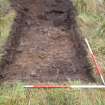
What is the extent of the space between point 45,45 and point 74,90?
1.54m

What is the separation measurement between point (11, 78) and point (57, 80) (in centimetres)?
68

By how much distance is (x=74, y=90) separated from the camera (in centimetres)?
440

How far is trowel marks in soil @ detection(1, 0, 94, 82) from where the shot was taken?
16.2 ft

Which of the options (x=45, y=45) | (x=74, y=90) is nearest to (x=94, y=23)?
(x=45, y=45)

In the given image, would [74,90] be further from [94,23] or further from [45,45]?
[94,23]

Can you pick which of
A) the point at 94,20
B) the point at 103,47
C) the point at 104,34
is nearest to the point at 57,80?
the point at 103,47

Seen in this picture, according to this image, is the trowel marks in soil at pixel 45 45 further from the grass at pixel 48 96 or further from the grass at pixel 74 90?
the grass at pixel 48 96

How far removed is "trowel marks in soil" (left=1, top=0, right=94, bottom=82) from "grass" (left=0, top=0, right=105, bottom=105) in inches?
6.8

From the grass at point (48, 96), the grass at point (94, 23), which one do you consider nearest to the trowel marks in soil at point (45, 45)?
the grass at point (94, 23)

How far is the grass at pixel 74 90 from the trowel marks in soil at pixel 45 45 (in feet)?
0.57

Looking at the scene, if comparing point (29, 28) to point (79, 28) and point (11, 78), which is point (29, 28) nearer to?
point (79, 28)

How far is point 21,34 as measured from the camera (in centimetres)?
595

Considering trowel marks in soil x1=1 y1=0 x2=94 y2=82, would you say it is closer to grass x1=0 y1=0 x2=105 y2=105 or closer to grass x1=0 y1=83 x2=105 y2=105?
grass x1=0 y1=0 x2=105 y2=105

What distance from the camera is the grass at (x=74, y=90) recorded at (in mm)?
4156
